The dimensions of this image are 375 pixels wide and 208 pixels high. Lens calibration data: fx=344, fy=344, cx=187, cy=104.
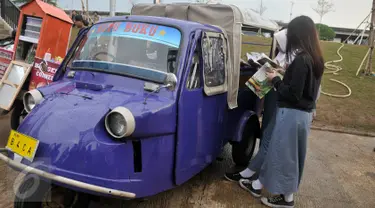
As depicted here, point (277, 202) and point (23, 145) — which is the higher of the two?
point (23, 145)

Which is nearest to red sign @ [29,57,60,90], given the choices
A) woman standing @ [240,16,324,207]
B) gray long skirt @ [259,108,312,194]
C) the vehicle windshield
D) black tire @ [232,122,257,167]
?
the vehicle windshield

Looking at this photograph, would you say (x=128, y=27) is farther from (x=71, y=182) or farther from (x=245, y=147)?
(x=245, y=147)

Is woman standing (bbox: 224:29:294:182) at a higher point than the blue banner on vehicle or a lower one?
lower

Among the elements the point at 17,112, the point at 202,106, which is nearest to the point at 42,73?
the point at 17,112

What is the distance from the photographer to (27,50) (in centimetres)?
637

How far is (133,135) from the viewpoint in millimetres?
2732

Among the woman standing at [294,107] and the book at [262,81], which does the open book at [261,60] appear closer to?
the book at [262,81]

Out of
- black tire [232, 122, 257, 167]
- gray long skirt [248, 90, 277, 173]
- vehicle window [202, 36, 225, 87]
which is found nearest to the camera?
vehicle window [202, 36, 225, 87]

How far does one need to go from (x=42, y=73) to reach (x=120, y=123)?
312 cm

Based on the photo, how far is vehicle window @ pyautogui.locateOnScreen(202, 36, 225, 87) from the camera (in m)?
3.78

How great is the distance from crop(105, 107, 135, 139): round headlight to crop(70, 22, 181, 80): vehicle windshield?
0.72 meters

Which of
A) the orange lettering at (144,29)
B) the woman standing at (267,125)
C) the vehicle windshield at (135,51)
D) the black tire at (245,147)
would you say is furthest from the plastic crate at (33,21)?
the woman standing at (267,125)

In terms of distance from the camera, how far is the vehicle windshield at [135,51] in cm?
340

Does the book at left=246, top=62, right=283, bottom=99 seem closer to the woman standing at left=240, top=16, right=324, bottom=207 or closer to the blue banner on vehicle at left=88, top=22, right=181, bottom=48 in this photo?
the woman standing at left=240, top=16, right=324, bottom=207
